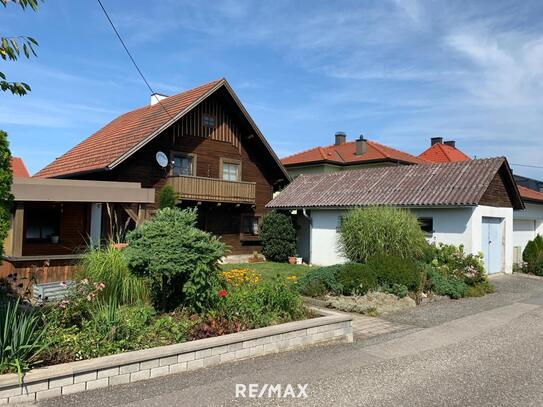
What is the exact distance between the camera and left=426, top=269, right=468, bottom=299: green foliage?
39.3ft

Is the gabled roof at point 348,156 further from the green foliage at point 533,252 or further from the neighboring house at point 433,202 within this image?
the green foliage at point 533,252

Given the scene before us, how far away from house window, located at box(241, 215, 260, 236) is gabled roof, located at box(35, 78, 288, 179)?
295 cm

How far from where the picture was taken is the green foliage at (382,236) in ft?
43.9

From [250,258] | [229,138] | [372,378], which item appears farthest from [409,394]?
[229,138]

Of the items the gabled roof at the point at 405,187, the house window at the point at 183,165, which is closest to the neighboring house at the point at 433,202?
the gabled roof at the point at 405,187

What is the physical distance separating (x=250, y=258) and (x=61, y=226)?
8.40m

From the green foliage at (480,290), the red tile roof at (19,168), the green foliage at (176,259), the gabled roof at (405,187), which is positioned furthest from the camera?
the red tile roof at (19,168)

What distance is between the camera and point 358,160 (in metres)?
33.6

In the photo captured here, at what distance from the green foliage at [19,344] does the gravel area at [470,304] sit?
21.3 feet

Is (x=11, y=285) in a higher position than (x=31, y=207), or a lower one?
lower

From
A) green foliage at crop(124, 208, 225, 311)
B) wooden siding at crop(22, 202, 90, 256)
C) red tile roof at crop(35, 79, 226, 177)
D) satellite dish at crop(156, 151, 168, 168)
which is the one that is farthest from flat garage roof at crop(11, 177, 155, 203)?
green foliage at crop(124, 208, 225, 311)

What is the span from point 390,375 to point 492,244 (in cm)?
1340

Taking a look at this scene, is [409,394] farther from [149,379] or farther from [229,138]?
[229,138]

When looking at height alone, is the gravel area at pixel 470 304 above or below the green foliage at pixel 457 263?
below
